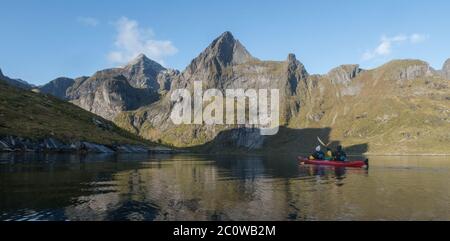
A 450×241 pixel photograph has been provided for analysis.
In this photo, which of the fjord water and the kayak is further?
the kayak

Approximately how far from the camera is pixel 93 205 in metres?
50.4

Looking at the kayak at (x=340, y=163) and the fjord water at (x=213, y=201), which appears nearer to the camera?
the fjord water at (x=213, y=201)

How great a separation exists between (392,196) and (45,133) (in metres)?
173

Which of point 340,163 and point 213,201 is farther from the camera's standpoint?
point 340,163

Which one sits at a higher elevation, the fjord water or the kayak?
the fjord water

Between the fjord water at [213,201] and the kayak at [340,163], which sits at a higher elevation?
the fjord water at [213,201]

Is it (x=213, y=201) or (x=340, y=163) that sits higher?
(x=213, y=201)
